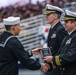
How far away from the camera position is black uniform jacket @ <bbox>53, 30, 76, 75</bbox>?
25.2ft

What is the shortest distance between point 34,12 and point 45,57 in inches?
359

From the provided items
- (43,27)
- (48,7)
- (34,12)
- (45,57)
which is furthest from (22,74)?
(45,57)

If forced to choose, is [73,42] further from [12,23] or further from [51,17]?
[51,17]

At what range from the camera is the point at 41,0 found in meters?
17.9

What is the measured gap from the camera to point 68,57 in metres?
7.71

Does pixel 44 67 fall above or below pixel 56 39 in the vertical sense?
below

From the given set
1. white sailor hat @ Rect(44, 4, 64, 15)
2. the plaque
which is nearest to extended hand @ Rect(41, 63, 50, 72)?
the plaque

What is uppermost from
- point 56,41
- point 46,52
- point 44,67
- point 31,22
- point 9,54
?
point 9,54

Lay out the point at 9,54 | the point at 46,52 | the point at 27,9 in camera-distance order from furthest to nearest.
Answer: the point at 27,9 < the point at 46,52 < the point at 9,54

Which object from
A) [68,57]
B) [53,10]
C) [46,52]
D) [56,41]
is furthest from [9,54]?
[53,10]

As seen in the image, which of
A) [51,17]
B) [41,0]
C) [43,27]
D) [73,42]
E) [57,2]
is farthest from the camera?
[41,0]

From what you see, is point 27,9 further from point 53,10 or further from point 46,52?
point 46,52

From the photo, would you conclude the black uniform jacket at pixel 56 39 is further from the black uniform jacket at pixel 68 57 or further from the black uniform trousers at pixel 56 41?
the black uniform jacket at pixel 68 57

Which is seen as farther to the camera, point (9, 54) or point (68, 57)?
Answer: point (9, 54)
